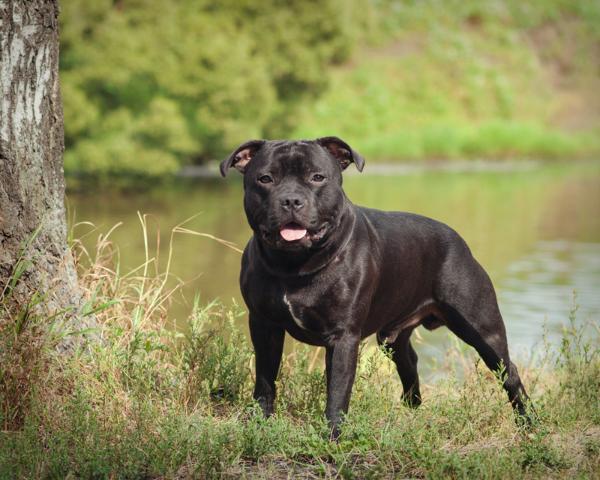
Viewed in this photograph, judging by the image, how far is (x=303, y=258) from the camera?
187 inches

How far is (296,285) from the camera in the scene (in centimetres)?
476

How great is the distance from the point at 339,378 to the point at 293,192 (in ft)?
3.13

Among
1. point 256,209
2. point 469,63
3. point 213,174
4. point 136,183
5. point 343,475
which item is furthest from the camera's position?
point 469,63

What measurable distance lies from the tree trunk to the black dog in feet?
3.90

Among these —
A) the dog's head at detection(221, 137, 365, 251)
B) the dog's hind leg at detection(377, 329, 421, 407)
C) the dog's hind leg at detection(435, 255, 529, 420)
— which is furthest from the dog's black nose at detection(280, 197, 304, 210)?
the dog's hind leg at detection(377, 329, 421, 407)

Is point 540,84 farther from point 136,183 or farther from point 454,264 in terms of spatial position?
point 454,264

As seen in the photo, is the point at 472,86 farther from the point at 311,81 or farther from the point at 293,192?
the point at 293,192

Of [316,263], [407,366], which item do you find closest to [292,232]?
[316,263]

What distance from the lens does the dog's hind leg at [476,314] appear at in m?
5.48

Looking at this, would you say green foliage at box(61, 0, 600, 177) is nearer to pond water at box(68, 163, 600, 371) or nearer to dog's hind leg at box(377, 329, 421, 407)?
pond water at box(68, 163, 600, 371)

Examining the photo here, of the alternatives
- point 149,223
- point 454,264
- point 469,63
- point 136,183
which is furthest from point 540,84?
point 454,264

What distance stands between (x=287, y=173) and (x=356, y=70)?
118 feet

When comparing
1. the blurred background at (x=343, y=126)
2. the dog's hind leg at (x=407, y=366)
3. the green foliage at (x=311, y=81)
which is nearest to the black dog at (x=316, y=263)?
the dog's hind leg at (x=407, y=366)

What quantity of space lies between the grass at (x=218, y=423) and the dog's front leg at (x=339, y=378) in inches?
3.2
